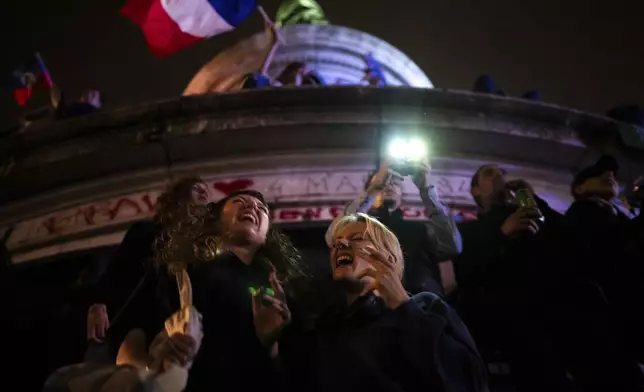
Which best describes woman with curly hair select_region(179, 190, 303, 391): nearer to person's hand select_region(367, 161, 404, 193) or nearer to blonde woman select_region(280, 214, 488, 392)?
blonde woman select_region(280, 214, 488, 392)

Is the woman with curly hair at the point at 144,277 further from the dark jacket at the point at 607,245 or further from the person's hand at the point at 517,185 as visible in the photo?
the dark jacket at the point at 607,245

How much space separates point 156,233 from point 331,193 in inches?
88.7

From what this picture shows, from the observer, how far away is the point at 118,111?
785 cm

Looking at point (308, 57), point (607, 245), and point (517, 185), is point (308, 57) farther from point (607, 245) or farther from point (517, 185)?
point (607, 245)

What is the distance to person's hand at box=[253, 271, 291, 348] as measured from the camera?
151 inches

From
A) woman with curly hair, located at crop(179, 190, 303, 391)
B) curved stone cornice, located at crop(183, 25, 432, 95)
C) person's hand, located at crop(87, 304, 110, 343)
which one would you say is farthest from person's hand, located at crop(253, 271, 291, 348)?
curved stone cornice, located at crop(183, 25, 432, 95)

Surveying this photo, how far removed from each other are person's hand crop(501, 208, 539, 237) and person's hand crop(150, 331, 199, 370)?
2.69m

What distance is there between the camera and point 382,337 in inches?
147

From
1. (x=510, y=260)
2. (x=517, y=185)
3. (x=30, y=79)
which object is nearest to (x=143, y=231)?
(x=510, y=260)

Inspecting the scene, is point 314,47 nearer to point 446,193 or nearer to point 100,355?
point 446,193

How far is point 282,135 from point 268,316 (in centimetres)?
401

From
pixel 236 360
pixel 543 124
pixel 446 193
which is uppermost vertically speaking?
pixel 543 124

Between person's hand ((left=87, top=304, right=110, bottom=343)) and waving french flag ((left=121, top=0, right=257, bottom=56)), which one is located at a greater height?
waving french flag ((left=121, top=0, right=257, bottom=56))

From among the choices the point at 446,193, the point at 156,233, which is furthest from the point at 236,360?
the point at 446,193
